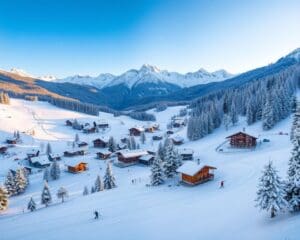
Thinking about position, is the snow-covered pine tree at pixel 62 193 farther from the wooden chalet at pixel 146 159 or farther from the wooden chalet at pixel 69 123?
the wooden chalet at pixel 69 123

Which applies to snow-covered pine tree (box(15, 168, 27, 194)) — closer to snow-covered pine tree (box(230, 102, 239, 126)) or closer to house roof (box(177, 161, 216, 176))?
house roof (box(177, 161, 216, 176))

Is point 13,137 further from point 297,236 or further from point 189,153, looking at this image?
point 297,236

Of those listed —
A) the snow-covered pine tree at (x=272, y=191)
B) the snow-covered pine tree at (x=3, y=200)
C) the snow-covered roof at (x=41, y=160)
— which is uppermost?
the snow-covered pine tree at (x=272, y=191)

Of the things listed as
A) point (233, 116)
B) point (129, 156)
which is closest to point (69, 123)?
point (129, 156)

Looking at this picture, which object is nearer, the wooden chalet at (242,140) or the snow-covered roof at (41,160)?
the wooden chalet at (242,140)

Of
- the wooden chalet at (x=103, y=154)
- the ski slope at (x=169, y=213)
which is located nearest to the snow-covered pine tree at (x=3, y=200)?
the ski slope at (x=169, y=213)

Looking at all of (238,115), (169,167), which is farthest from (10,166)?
(238,115)

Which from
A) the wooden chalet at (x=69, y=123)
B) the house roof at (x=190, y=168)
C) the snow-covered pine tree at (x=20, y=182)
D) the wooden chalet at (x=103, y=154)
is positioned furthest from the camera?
the wooden chalet at (x=69, y=123)
